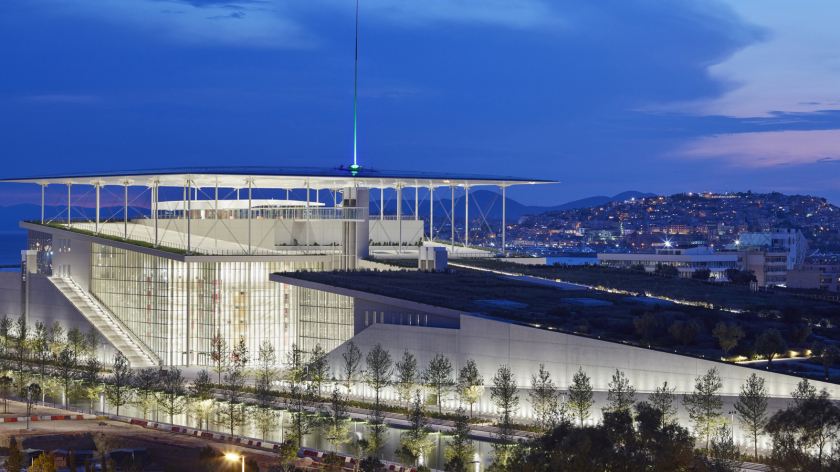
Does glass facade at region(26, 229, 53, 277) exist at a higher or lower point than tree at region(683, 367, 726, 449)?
higher

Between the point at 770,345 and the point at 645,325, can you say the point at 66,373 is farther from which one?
the point at 770,345

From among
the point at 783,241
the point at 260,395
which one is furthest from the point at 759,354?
the point at 783,241

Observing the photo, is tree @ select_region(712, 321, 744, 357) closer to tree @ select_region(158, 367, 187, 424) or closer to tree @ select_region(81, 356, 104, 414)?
tree @ select_region(158, 367, 187, 424)

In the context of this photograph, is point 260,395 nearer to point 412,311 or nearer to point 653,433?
point 412,311

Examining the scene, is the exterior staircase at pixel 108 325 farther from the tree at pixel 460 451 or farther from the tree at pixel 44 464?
the tree at pixel 460 451

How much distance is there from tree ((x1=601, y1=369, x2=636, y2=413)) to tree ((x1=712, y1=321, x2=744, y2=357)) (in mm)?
6786

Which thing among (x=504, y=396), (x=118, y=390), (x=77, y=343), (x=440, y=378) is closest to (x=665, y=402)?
(x=504, y=396)

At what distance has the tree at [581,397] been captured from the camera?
4888cm

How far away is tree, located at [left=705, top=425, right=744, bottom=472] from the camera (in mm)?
36719

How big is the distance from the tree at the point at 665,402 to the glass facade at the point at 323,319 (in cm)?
2773

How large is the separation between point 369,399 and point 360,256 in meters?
22.5

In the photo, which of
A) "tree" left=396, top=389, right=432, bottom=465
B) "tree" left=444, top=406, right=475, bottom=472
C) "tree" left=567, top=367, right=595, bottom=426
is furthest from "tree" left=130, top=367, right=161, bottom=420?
"tree" left=567, top=367, right=595, bottom=426

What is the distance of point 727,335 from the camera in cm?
5319

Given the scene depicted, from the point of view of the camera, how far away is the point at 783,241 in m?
171
